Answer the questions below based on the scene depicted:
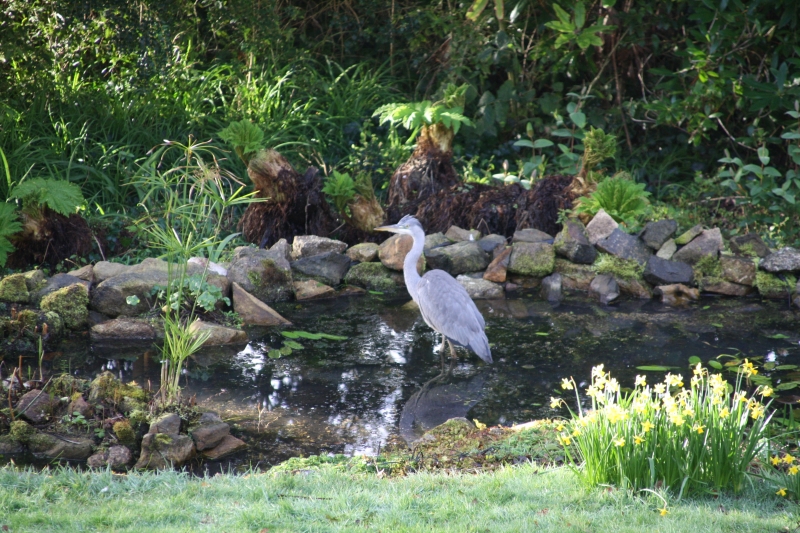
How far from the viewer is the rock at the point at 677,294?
7.91 metres

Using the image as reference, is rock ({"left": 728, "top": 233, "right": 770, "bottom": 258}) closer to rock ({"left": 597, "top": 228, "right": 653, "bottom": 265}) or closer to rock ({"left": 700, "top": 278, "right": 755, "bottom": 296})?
rock ({"left": 700, "top": 278, "right": 755, "bottom": 296})

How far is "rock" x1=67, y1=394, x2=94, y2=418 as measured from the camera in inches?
185

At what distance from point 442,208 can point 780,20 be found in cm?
442

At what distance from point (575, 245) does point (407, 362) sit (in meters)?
2.92

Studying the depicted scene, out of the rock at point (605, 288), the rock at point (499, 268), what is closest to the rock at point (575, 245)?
the rock at point (605, 288)

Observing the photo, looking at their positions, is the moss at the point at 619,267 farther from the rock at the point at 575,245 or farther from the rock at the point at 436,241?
the rock at the point at 436,241

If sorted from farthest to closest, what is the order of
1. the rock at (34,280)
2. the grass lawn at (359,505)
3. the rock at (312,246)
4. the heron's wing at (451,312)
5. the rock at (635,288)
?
the rock at (312,246)
the rock at (635,288)
the rock at (34,280)
the heron's wing at (451,312)
the grass lawn at (359,505)

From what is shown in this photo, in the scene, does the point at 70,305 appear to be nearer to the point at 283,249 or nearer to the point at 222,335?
the point at 222,335

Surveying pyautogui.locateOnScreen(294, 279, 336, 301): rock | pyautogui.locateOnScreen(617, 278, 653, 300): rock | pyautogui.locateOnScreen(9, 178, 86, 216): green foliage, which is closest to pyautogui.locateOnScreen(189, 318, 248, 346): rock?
pyautogui.locateOnScreen(294, 279, 336, 301): rock

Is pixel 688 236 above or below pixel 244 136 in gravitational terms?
below

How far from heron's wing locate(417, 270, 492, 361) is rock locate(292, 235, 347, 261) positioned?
2.15 m

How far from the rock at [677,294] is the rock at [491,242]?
1788mm

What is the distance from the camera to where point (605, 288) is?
8.05 meters

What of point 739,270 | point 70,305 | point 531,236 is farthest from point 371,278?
point 739,270
